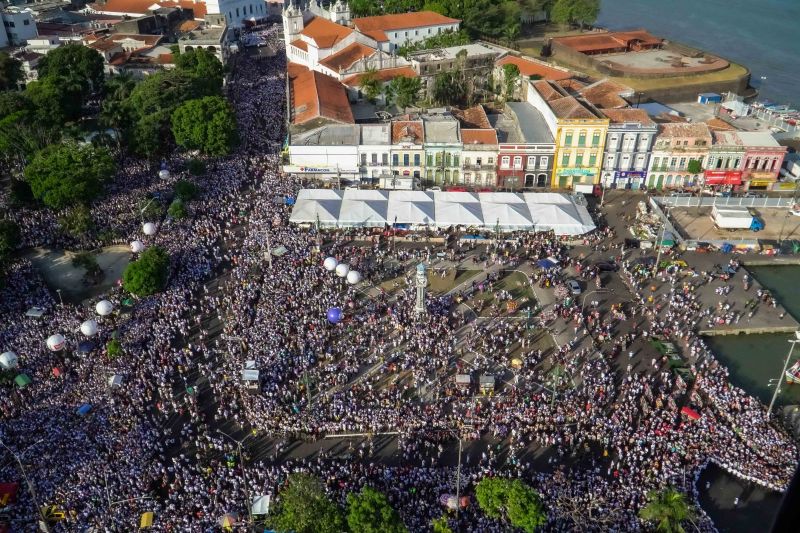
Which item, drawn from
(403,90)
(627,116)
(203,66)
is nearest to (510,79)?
(403,90)

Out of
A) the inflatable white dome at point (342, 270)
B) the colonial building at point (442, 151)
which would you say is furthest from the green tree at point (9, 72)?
the inflatable white dome at point (342, 270)

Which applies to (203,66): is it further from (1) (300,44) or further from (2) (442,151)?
(2) (442,151)

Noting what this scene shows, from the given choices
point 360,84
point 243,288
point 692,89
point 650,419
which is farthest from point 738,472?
point 692,89

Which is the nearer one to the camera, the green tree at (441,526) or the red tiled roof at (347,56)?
the green tree at (441,526)

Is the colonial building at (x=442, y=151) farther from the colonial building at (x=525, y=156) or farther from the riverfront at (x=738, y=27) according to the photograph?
the riverfront at (x=738, y=27)

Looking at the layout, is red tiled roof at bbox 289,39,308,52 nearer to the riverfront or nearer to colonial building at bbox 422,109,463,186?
colonial building at bbox 422,109,463,186

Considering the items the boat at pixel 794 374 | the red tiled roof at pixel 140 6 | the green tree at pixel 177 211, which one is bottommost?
the boat at pixel 794 374
